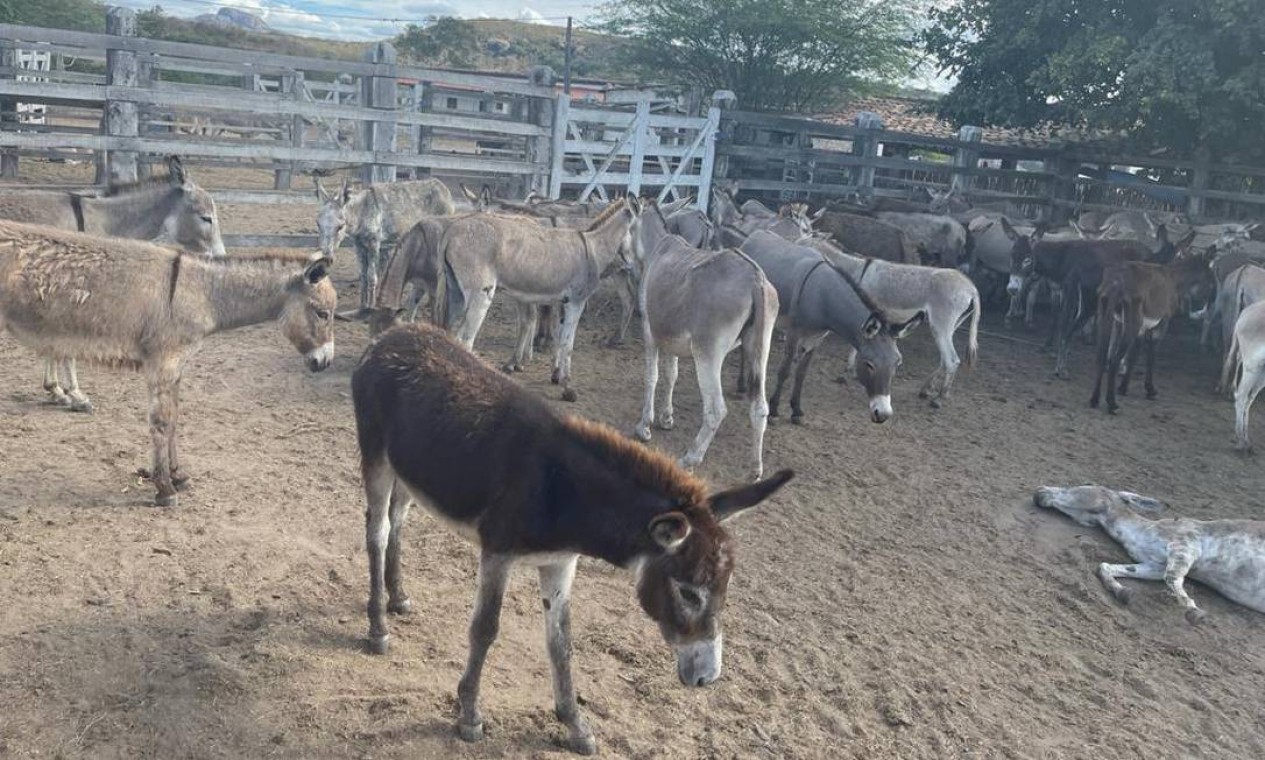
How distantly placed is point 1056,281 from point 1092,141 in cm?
824

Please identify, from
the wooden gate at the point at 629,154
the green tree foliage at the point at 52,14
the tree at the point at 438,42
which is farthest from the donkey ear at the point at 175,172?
the tree at the point at 438,42

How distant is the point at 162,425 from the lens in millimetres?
5770

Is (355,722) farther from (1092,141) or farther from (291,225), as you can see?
(1092,141)

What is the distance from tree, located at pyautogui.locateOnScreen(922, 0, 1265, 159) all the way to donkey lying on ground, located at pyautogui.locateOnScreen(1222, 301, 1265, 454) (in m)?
5.48

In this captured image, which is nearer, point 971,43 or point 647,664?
point 647,664

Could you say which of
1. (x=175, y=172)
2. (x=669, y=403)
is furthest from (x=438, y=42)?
(x=669, y=403)

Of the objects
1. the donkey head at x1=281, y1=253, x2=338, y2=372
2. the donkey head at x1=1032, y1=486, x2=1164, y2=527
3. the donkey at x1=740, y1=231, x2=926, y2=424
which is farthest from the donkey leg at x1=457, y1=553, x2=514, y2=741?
the donkey head at x1=1032, y1=486, x2=1164, y2=527

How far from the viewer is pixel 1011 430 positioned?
32.2 ft

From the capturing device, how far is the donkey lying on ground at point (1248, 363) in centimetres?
955

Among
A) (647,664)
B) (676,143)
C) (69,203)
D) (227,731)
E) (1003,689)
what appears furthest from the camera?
(676,143)

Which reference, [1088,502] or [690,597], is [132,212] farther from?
[1088,502]

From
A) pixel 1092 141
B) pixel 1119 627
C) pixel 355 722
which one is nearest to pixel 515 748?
pixel 355 722

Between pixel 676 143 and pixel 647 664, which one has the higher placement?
pixel 676 143

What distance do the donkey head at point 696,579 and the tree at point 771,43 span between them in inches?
916
